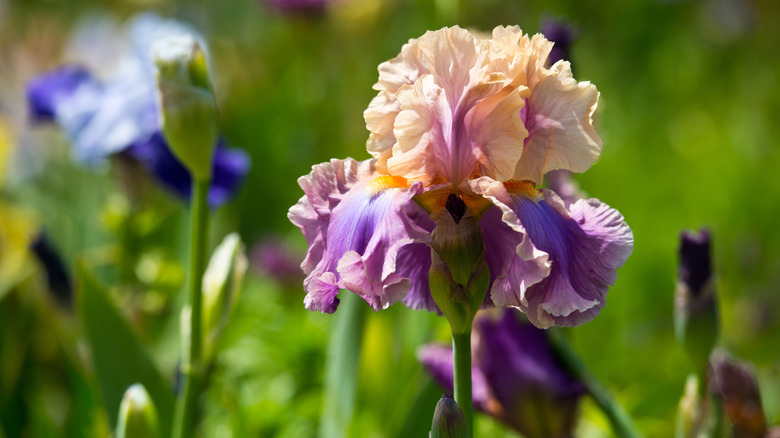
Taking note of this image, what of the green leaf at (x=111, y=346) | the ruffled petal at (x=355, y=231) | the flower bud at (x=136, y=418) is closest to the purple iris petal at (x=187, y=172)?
the green leaf at (x=111, y=346)

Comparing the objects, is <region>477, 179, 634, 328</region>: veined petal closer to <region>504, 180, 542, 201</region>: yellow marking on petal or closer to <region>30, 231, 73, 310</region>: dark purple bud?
<region>504, 180, 542, 201</region>: yellow marking on petal

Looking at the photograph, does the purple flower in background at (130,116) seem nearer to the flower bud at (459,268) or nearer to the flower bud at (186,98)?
the flower bud at (186,98)

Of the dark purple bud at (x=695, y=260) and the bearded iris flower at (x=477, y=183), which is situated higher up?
the bearded iris flower at (x=477, y=183)

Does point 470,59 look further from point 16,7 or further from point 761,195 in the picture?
point 16,7

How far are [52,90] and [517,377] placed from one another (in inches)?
27.4

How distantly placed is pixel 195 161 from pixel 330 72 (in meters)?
1.73

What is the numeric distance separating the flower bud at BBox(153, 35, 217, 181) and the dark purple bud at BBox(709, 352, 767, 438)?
1.46ft

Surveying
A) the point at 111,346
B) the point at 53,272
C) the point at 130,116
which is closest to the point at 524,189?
the point at 111,346

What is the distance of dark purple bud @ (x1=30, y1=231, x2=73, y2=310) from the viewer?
898mm

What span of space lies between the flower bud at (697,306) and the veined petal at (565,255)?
203mm

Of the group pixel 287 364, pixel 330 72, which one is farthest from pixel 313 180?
pixel 330 72

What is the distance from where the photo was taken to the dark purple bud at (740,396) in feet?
2.00

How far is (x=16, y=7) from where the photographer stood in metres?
3.34

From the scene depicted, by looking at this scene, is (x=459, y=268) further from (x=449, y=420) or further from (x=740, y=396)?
(x=740, y=396)
